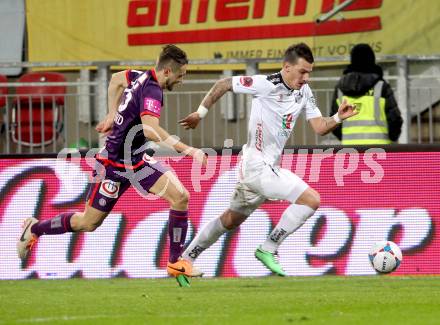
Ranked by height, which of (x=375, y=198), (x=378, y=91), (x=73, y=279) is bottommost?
(x=73, y=279)

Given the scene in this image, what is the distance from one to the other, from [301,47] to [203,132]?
359 centimetres

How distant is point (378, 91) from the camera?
14188mm

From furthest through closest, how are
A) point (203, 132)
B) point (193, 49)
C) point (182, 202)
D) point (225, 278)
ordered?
point (193, 49) < point (203, 132) < point (225, 278) < point (182, 202)

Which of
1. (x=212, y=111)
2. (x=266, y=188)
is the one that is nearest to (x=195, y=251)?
(x=266, y=188)

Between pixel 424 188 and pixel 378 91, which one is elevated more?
pixel 378 91

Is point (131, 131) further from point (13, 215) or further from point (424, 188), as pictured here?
point (424, 188)

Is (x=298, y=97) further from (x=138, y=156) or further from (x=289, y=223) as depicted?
(x=138, y=156)

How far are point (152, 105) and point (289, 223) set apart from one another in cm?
→ 177

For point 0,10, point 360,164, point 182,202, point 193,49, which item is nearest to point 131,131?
point 182,202

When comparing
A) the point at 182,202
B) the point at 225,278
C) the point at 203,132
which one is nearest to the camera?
the point at 182,202

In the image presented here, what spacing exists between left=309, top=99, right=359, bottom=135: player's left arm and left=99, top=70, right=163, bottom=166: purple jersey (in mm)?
1718

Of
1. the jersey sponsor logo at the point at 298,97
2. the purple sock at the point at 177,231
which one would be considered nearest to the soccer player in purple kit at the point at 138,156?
the purple sock at the point at 177,231

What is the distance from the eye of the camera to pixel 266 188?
1230 cm

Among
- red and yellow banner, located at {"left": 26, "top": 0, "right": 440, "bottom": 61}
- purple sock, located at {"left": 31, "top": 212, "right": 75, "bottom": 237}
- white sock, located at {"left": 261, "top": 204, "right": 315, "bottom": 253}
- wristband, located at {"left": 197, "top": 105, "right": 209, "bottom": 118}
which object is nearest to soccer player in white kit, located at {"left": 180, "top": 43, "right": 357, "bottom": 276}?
white sock, located at {"left": 261, "top": 204, "right": 315, "bottom": 253}
